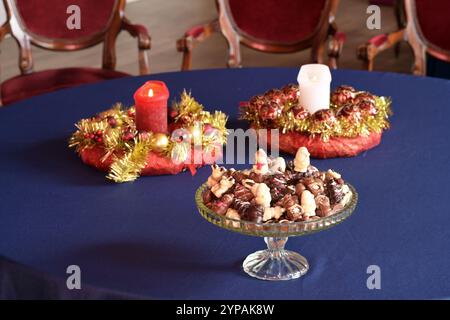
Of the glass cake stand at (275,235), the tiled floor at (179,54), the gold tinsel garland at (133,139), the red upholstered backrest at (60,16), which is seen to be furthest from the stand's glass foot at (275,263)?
the tiled floor at (179,54)

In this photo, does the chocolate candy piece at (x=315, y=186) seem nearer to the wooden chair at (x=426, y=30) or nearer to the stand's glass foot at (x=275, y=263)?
the stand's glass foot at (x=275, y=263)

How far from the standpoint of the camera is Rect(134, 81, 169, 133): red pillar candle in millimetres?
1997

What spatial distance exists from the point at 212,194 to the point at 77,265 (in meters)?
0.28

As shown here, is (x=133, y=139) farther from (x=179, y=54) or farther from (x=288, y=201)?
(x=179, y=54)

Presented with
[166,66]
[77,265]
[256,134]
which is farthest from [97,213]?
[166,66]

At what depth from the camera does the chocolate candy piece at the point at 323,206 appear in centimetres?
148

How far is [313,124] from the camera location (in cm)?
204

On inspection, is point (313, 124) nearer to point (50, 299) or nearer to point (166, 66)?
point (50, 299)

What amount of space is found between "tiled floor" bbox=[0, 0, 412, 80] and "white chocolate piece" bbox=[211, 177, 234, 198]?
13.9 feet

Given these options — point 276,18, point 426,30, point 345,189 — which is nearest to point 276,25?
point 276,18

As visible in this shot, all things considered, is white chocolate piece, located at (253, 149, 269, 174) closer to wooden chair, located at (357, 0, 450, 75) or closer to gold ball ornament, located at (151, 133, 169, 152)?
gold ball ornament, located at (151, 133, 169, 152)

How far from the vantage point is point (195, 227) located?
172 centimetres

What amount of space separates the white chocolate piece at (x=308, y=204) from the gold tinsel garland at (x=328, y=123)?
562 millimetres

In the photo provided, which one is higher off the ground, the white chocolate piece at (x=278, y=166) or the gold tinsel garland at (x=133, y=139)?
the gold tinsel garland at (x=133, y=139)
